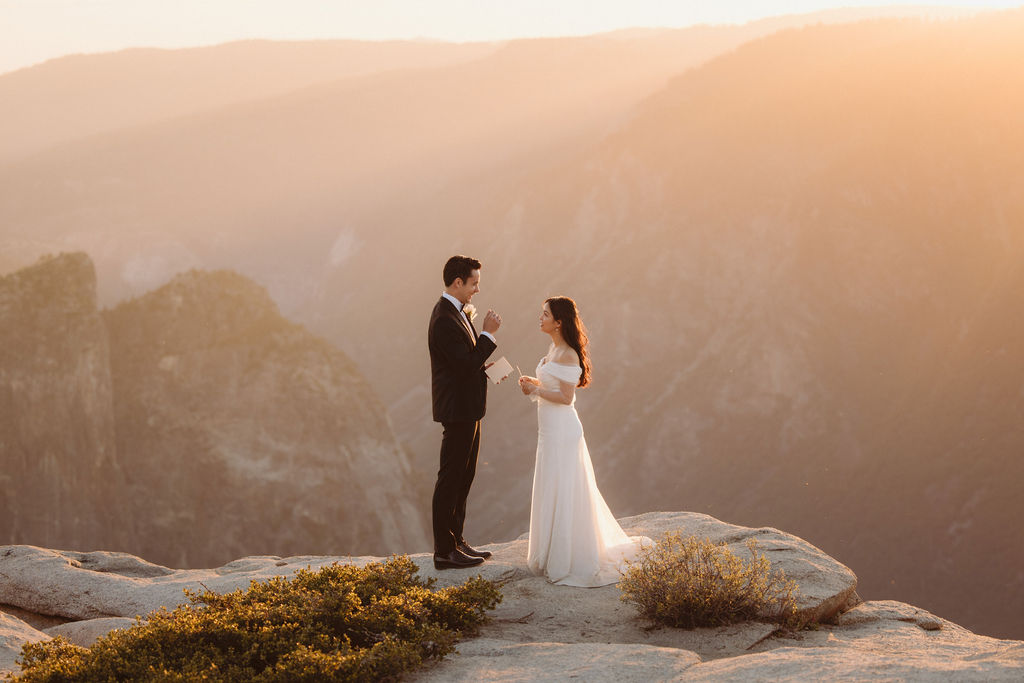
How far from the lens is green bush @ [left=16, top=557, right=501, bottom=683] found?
594 cm

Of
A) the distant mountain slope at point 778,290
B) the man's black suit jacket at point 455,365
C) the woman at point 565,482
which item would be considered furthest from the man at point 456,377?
the distant mountain slope at point 778,290

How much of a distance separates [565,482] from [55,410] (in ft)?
77.2

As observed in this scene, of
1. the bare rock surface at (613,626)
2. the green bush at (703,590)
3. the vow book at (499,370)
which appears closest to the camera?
the bare rock surface at (613,626)

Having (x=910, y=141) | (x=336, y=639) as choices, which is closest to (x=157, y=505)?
(x=336, y=639)

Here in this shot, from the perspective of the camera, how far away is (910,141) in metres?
42.5

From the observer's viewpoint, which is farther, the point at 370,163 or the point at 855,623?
the point at 370,163

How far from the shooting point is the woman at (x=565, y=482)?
8469 mm

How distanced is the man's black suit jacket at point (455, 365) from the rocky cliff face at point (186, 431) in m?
21.5

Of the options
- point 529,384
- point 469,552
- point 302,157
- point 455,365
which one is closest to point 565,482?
point 529,384

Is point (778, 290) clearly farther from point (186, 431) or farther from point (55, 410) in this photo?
point (55, 410)

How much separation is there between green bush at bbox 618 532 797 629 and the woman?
762 mm

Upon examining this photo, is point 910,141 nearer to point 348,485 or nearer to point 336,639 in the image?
point 348,485

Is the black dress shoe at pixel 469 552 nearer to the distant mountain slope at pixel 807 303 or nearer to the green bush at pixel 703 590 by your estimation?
the green bush at pixel 703 590

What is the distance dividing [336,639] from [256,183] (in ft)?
273
